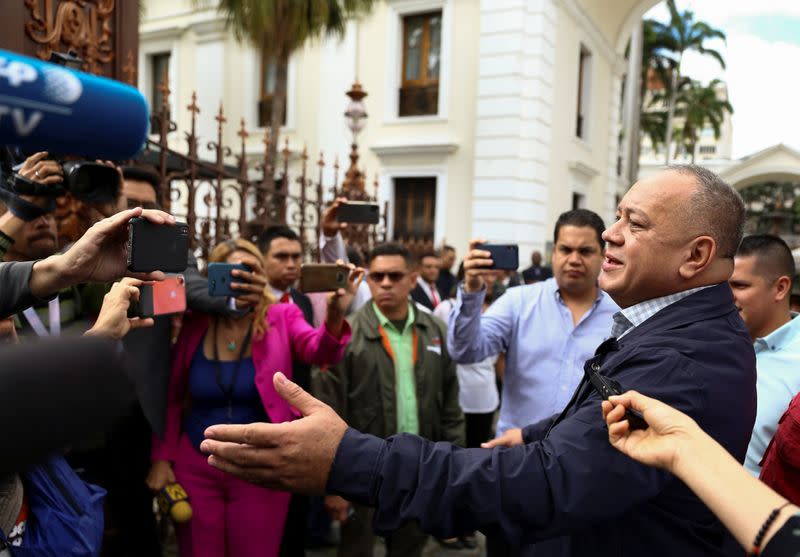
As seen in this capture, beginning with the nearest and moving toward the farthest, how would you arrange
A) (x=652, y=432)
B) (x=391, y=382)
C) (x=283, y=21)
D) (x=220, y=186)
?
(x=652, y=432) → (x=391, y=382) → (x=220, y=186) → (x=283, y=21)

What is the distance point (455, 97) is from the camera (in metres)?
13.4

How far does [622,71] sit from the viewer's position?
17.0m

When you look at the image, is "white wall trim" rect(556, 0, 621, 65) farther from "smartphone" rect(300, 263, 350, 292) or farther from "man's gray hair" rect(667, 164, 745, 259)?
"man's gray hair" rect(667, 164, 745, 259)

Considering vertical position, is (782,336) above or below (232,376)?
above

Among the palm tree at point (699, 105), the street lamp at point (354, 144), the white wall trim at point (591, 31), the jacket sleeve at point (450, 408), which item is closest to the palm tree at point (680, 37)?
the palm tree at point (699, 105)

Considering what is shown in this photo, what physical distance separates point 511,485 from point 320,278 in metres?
1.85

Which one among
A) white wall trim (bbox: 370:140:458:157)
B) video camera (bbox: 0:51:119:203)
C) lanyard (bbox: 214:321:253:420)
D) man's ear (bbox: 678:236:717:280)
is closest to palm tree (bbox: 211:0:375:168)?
white wall trim (bbox: 370:140:458:157)

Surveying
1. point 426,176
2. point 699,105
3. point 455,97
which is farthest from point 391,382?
point 699,105

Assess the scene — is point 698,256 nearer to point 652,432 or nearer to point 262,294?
point 652,432

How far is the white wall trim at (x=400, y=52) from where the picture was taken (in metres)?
13.3

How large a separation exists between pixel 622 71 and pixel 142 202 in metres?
16.7

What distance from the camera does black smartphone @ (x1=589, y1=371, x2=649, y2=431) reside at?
1228 mm

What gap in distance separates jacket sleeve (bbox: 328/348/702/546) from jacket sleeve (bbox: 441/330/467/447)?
239 centimetres

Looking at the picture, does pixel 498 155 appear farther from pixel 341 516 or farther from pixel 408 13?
pixel 341 516
